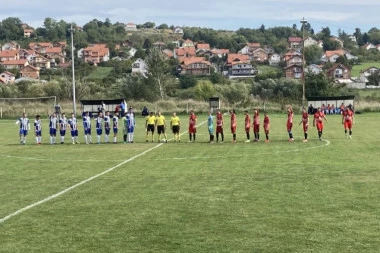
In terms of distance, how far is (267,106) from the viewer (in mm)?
70438

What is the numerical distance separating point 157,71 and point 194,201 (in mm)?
76034

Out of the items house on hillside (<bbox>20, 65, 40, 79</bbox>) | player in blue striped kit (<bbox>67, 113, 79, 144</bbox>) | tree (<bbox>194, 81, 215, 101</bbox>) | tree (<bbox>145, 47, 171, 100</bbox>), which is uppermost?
house on hillside (<bbox>20, 65, 40, 79</bbox>)

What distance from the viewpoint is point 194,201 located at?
1538 cm

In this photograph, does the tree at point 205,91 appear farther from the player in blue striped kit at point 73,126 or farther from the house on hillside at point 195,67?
the house on hillside at point 195,67

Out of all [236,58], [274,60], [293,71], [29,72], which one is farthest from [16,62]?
[293,71]

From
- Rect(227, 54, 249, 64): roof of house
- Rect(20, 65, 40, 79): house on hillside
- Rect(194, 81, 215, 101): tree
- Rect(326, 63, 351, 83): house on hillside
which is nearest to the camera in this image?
Rect(194, 81, 215, 101): tree

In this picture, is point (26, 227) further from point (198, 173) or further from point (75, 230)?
point (198, 173)

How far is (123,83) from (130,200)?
67.8 m

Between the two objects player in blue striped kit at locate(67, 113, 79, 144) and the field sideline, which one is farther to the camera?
player in blue striped kit at locate(67, 113, 79, 144)

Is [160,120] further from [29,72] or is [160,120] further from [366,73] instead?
[29,72]

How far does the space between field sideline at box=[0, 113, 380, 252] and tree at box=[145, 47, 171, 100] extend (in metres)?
60.9

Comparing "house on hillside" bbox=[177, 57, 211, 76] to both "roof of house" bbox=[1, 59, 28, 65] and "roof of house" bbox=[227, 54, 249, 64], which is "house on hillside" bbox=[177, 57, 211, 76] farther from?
"roof of house" bbox=[1, 59, 28, 65]

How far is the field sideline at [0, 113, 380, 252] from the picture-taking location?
1141 cm

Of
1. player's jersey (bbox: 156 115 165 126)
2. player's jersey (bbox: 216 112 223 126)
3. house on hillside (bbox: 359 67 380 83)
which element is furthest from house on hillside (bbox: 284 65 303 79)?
player's jersey (bbox: 216 112 223 126)
